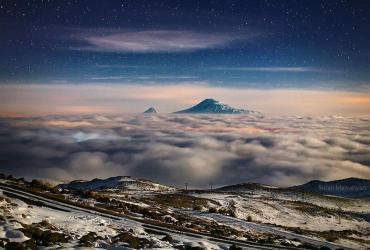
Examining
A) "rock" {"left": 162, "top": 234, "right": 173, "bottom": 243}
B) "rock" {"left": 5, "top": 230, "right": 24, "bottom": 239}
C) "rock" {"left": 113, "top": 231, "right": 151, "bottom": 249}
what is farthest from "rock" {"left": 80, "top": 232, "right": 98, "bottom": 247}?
"rock" {"left": 162, "top": 234, "right": 173, "bottom": 243}

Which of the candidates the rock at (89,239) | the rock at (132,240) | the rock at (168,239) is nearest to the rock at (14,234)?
the rock at (89,239)

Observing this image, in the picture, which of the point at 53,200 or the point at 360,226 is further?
the point at 360,226

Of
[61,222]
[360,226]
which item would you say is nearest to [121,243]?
[61,222]

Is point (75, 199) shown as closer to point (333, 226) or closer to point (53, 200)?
point (53, 200)

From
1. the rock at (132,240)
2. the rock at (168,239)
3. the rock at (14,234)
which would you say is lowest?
the rock at (168,239)

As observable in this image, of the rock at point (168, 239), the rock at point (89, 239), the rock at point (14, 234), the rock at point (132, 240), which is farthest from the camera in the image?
the rock at point (168, 239)

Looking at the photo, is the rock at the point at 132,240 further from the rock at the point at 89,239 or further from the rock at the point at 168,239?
A: the rock at the point at 168,239

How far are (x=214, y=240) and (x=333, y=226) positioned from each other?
65077 millimetres

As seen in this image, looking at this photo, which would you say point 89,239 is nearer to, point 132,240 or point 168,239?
point 132,240

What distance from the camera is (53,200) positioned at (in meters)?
33.8

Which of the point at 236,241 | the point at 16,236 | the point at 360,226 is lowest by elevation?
the point at 360,226

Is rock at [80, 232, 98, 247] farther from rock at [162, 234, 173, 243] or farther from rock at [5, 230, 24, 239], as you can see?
rock at [162, 234, 173, 243]

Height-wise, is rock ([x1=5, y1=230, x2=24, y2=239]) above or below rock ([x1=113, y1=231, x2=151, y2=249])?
above

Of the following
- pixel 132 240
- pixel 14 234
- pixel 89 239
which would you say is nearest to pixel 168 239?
pixel 132 240
